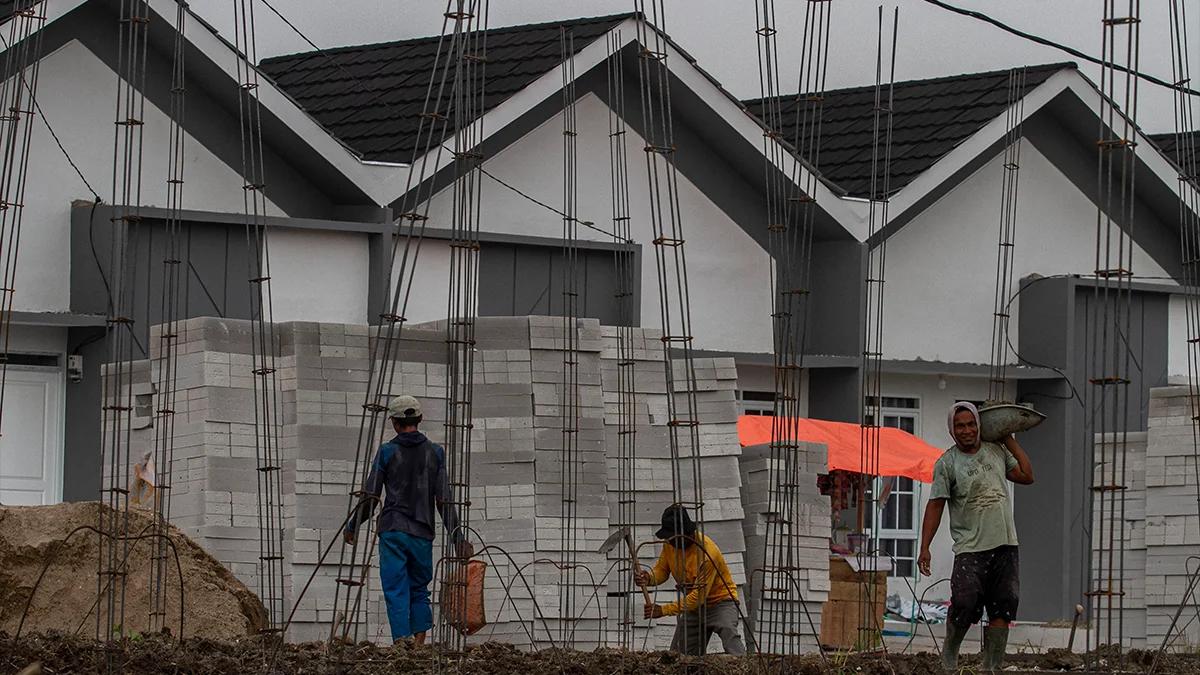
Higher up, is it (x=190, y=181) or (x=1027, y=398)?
(x=190, y=181)

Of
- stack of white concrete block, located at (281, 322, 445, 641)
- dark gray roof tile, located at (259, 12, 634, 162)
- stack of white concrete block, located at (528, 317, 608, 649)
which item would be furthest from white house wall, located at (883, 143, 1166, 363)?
stack of white concrete block, located at (281, 322, 445, 641)

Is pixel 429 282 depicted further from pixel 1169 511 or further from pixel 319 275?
pixel 1169 511

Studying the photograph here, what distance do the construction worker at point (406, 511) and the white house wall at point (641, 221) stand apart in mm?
7071

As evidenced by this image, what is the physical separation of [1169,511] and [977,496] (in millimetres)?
4250

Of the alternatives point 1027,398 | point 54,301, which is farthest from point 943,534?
point 54,301

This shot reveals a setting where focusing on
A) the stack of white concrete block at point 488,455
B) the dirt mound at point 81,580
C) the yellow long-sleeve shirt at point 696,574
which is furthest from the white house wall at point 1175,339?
the dirt mound at point 81,580

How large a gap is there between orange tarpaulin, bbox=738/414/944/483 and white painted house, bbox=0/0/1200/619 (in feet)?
7.88

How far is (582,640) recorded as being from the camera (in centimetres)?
1267

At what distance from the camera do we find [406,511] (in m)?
10.4

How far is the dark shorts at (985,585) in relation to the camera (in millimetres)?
9664

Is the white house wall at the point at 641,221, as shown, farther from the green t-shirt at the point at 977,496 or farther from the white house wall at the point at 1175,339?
the green t-shirt at the point at 977,496

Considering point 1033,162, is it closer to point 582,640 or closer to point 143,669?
point 582,640

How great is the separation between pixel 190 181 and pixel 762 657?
31.7 ft

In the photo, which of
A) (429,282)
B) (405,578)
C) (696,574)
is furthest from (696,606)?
(429,282)
